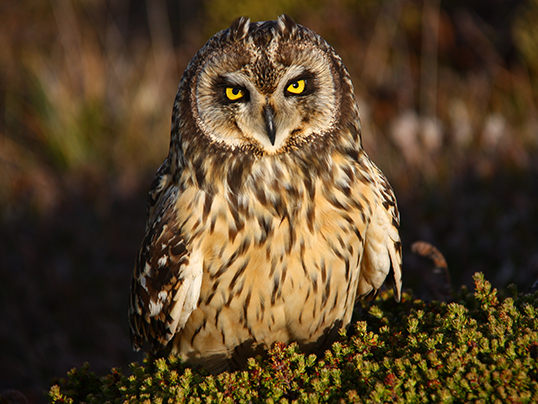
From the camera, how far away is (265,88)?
190 cm

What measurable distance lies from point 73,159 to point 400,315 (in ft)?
16.4

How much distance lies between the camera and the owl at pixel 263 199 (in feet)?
6.34

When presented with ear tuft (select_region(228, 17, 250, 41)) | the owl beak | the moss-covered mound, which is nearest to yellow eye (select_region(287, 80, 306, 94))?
the owl beak

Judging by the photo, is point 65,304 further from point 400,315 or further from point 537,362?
point 537,362

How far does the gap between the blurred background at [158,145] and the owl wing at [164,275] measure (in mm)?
1286

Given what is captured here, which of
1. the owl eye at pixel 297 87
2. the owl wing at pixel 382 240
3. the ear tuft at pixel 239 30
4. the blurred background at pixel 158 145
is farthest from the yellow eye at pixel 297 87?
the blurred background at pixel 158 145

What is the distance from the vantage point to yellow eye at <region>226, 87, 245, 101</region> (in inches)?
76.2

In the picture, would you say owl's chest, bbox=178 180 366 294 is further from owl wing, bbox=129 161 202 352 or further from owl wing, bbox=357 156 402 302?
owl wing, bbox=357 156 402 302

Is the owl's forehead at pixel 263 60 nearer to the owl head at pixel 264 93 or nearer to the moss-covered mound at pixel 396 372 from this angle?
the owl head at pixel 264 93

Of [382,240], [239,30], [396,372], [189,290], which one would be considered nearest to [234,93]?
[239,30]

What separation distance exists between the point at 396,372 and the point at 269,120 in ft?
3.28

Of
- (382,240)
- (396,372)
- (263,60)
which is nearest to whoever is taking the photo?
(396,372)

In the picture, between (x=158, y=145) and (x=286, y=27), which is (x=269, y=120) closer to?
(x=286, y=27)

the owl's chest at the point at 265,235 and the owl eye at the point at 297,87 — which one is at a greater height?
the owl eye at the point at 297,87
